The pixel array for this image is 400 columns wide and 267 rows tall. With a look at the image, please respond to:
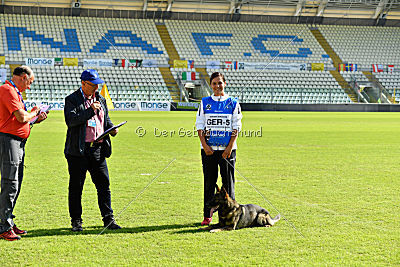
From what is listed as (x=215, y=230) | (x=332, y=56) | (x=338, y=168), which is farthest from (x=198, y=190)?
(x=332, y=56)

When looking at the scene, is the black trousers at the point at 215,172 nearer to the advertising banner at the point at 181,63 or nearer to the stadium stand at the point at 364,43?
the advertising banner at the point at 181,63

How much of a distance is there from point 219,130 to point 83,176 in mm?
1865

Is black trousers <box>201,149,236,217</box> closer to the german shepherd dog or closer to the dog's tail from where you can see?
the german shepherd dog

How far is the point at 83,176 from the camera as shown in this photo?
630cm

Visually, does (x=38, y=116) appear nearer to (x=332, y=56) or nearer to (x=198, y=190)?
(x=198, y=190)

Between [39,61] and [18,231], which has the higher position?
[39,61]

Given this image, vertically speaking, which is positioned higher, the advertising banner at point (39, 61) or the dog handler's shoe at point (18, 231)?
the advertising banner at point (39, 61)

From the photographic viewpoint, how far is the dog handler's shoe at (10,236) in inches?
228

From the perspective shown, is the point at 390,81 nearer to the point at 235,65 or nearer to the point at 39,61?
the point at 235,65

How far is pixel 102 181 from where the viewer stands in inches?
252

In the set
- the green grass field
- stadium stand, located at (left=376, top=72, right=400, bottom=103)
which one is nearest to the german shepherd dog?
the green grass field

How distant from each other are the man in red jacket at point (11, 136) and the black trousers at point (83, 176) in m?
0.65

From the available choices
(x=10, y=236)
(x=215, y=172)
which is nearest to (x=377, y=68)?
(x=215, y=172)

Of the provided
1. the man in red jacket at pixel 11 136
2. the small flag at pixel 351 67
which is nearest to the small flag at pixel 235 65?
the small flag at pixel 351 67
